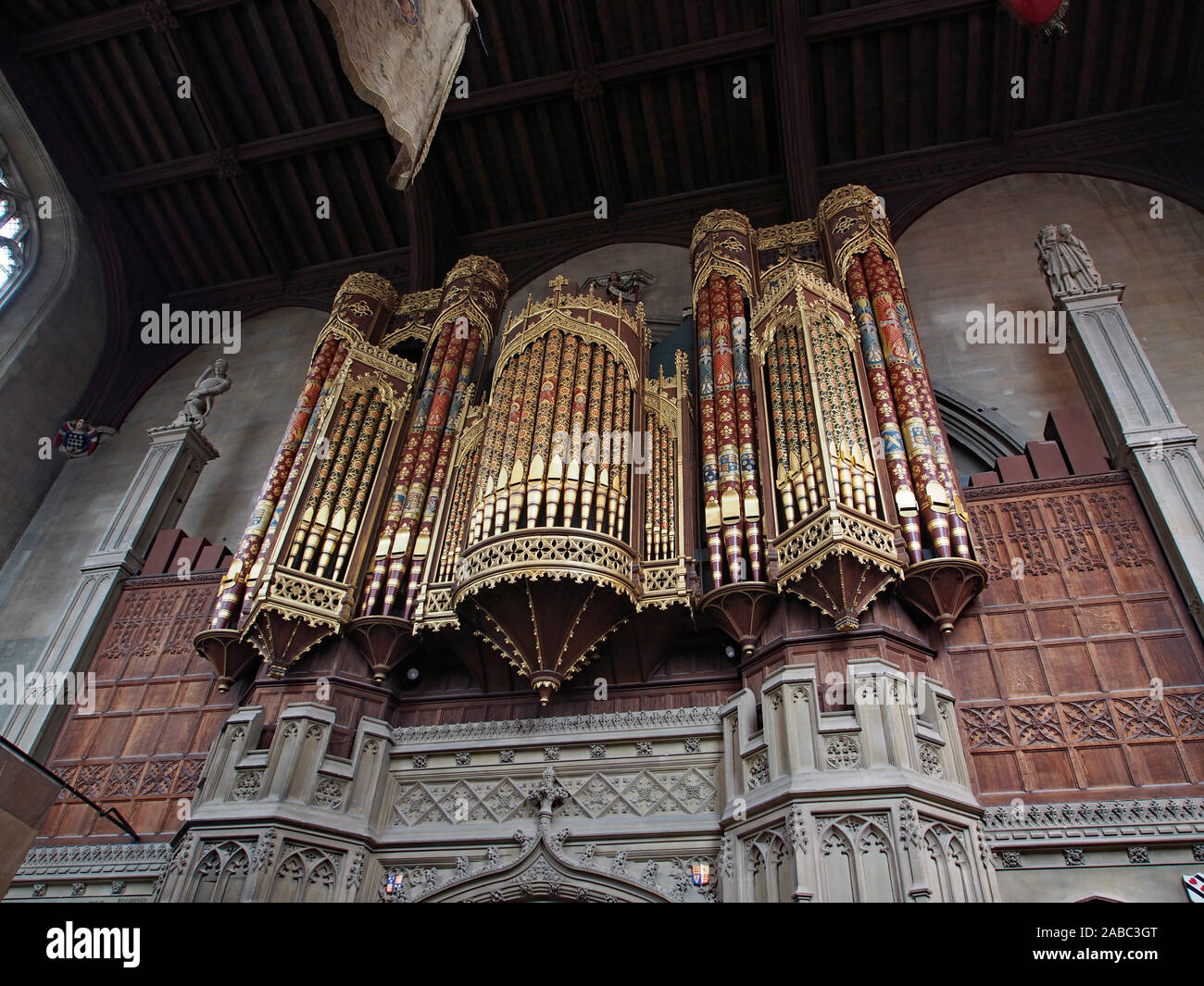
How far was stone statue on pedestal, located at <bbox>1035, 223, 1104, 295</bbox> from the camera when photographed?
34.7 feet

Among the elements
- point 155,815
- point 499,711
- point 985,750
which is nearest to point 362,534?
point 499,711

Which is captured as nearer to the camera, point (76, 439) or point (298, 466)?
point (298, 466)

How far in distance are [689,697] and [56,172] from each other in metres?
15.0

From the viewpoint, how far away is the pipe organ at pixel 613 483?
Result: 27.3ft

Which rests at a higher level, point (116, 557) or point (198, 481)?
point (198, 481)

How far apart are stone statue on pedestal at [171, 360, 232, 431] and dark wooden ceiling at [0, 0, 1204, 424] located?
3213 millimetres

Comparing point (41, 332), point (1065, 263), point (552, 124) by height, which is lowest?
point (1065, 263)

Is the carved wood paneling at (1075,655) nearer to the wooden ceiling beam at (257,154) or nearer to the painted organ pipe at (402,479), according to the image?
the painted organ pipe at (402,479)

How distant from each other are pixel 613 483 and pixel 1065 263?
20.4 ft

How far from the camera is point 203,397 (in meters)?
13.4

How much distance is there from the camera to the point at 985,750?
7625 mm

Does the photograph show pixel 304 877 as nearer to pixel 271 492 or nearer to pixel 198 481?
pixel 271 492

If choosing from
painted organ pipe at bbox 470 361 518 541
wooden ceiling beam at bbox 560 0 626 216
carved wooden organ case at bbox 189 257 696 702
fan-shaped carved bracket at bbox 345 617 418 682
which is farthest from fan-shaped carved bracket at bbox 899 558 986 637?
wooden ceiling beam at bbox 560 0 626 216

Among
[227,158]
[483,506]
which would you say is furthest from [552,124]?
[483,506]
